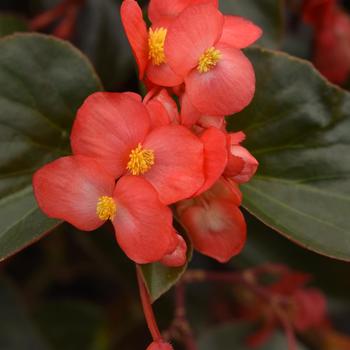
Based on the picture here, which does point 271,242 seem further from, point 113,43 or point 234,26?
point 234,26

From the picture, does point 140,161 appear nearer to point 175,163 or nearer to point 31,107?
point 175,163

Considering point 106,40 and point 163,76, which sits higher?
point 163,76

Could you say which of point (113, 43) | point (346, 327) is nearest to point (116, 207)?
point (113, 43)

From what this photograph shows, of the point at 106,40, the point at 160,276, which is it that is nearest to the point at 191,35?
the point at 160,276

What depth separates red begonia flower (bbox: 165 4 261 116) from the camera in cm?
64

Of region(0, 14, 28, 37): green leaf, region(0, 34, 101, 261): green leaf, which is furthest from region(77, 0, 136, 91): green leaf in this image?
region(0, 34, 101, 261): green leaf

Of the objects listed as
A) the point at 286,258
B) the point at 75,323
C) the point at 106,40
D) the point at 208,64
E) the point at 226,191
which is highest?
the point at 208,64

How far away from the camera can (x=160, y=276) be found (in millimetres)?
673

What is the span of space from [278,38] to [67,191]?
0.46 meters

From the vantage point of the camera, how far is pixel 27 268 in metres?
1.31

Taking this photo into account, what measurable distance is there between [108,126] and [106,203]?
7 cm

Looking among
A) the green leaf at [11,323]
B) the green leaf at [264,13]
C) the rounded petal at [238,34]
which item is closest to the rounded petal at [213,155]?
the rounded petal at [238,34]

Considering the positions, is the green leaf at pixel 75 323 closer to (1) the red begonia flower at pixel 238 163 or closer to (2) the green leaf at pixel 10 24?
(2) the green leaf at pixel 10 24

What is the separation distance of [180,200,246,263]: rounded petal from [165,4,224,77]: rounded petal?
138 millimetres
